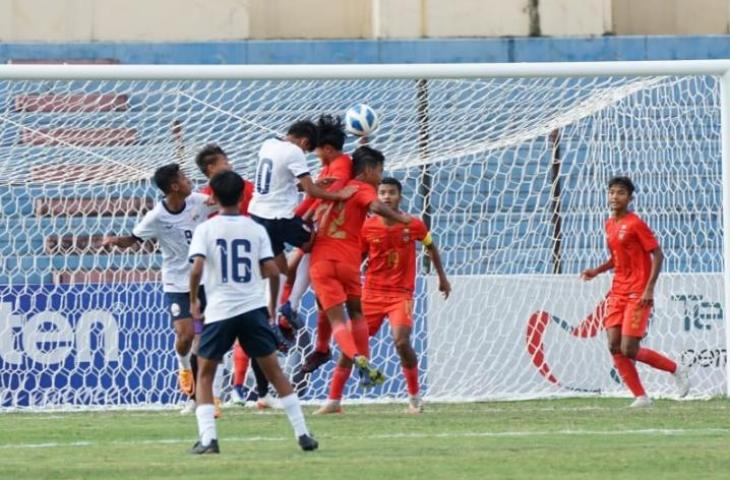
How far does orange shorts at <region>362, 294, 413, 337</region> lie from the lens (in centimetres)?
1358

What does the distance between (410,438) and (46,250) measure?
21.0ft

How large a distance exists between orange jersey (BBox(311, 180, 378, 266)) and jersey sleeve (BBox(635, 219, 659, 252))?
7.05ft

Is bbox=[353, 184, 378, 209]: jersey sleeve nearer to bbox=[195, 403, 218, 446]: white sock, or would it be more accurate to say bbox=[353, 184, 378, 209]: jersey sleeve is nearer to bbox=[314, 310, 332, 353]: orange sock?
bbox=[314, 310, 332, 353]: orange sock

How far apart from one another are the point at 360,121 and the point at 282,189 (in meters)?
0.93

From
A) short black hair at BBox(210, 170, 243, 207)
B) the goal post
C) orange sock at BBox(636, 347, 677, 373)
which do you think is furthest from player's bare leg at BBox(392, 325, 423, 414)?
short black hair at BBox(210, 170, 243, 207)

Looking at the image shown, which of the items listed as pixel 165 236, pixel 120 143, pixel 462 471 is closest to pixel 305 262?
pixel 165 236

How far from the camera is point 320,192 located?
41.7 feet

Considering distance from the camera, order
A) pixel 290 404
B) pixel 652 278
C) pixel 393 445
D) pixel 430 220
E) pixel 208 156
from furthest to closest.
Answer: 1. pixel 430 220
2. pixel 652 278
3. pixel 208 156
4. pixel 393 445
5. pixel 290 404

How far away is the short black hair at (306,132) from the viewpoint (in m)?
13.0

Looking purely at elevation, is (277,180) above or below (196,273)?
above

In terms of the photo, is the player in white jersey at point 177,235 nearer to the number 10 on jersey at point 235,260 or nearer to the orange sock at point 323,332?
the orange sock at point 323,332

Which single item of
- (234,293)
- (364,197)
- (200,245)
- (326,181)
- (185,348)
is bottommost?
(185,348)

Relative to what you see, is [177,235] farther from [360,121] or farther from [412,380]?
[412,380]

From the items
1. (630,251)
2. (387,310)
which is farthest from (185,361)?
(630,251)
